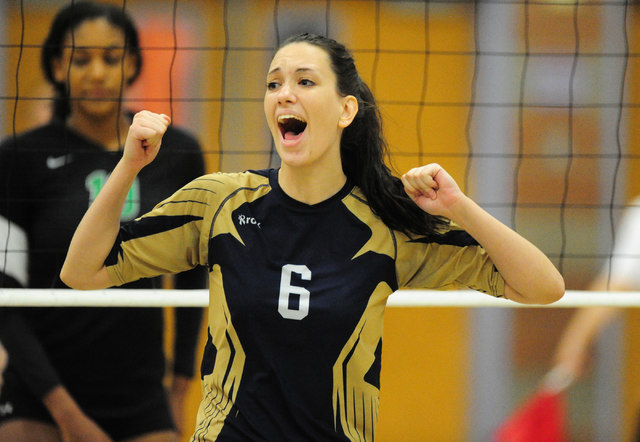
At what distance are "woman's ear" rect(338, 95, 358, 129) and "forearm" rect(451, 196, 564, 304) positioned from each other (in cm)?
35

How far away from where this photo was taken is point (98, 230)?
5.80 feet

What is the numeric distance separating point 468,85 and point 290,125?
3108 mm

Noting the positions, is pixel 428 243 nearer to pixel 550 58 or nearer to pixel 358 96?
pixel 358 96

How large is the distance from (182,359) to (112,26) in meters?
1.30

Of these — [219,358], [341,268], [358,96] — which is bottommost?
[219,358]

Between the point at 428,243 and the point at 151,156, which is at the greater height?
the point at 151,156

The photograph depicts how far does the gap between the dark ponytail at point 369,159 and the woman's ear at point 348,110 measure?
0.07ft

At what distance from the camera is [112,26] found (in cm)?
324

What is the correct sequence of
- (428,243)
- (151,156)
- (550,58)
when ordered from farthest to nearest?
1. (550,58)
2. (428,243)
3. (151,156)

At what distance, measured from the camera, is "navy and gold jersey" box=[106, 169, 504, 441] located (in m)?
1.75

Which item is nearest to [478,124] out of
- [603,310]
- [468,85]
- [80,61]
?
[468,85]

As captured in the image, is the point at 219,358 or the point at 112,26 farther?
the point at 112,26

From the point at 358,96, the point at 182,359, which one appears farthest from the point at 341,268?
the point at 182,359

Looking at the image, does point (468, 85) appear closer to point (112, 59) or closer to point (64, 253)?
point (112, 59)
